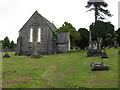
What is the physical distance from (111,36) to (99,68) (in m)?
38.8

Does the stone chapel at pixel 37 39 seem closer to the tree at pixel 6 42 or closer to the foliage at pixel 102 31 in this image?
the foliage at pixel 102 31

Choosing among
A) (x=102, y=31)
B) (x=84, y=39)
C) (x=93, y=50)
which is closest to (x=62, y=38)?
(x=84, y=39)

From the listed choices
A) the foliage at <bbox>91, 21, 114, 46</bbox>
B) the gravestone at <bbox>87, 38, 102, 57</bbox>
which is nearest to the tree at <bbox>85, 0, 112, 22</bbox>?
the foliage at <bbox>91, 21, 114, 46</bbox>

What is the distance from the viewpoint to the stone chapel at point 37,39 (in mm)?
49069

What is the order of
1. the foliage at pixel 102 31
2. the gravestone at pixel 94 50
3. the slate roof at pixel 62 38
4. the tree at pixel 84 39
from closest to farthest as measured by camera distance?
the gravestone at pixel 94 50
the slate roof at pixel 62 38
the foliage at pixel 102 31
the tree at pixel 84 39

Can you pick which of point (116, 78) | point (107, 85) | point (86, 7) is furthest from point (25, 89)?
point (86, 7)

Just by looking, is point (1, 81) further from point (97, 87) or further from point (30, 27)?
point (30, 27)

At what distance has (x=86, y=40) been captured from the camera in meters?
61.8

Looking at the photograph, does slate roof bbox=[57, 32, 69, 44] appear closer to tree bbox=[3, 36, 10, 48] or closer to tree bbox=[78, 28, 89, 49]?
tree bbox=[78, 28, 89, 49]

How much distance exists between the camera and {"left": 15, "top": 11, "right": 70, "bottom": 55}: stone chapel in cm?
4907

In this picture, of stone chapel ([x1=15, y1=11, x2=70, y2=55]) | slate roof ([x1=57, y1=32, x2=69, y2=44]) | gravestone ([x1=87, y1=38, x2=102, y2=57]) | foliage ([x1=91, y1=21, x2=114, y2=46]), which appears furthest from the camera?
foliage ([x1=91, y1=21, x2=114, y2=46])

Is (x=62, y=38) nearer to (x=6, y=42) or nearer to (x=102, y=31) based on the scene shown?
(x=102, y=31)

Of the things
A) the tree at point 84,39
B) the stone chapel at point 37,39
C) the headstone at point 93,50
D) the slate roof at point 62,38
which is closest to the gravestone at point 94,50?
the headstone at point 93,50

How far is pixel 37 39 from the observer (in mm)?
49875
